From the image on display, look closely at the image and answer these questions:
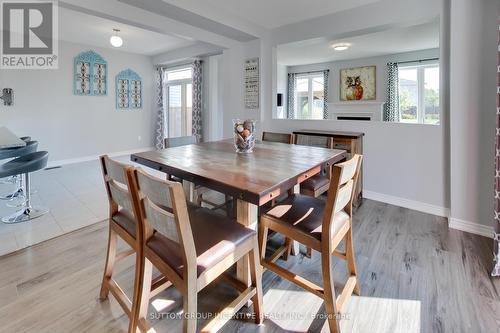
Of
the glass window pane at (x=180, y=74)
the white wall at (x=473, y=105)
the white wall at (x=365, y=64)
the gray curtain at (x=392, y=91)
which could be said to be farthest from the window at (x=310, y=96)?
the white wall at (x=473, y=105)

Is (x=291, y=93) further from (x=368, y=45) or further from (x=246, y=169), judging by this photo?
(x=246, y=169)

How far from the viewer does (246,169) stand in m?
A: 1.52

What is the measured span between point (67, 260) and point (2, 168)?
1364 mm

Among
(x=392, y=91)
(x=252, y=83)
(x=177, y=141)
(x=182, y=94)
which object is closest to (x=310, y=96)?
(x=392, y=91)

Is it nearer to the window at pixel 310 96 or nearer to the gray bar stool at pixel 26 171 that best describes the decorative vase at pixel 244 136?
the gray bar stool at pixel 26 171

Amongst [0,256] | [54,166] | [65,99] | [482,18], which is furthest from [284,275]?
[65,99]

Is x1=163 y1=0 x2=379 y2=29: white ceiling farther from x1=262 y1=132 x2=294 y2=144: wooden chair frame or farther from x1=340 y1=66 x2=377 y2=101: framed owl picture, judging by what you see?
x1=340 y1=66 x2=377 y2=101: framed owl picture

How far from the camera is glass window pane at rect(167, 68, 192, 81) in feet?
21.8

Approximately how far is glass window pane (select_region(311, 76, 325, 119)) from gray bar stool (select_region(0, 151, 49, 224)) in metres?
6.80

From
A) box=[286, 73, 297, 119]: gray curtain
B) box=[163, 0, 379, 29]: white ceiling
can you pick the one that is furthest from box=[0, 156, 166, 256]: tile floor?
box=[286, 73, 297, 119]: gray curtain

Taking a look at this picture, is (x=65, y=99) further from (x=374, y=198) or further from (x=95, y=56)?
(x=374, y=198)

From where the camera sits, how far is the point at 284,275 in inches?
61.6

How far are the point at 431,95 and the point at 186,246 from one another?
6939 mm

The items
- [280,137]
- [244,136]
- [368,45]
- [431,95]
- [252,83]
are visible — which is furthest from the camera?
[431,95]
